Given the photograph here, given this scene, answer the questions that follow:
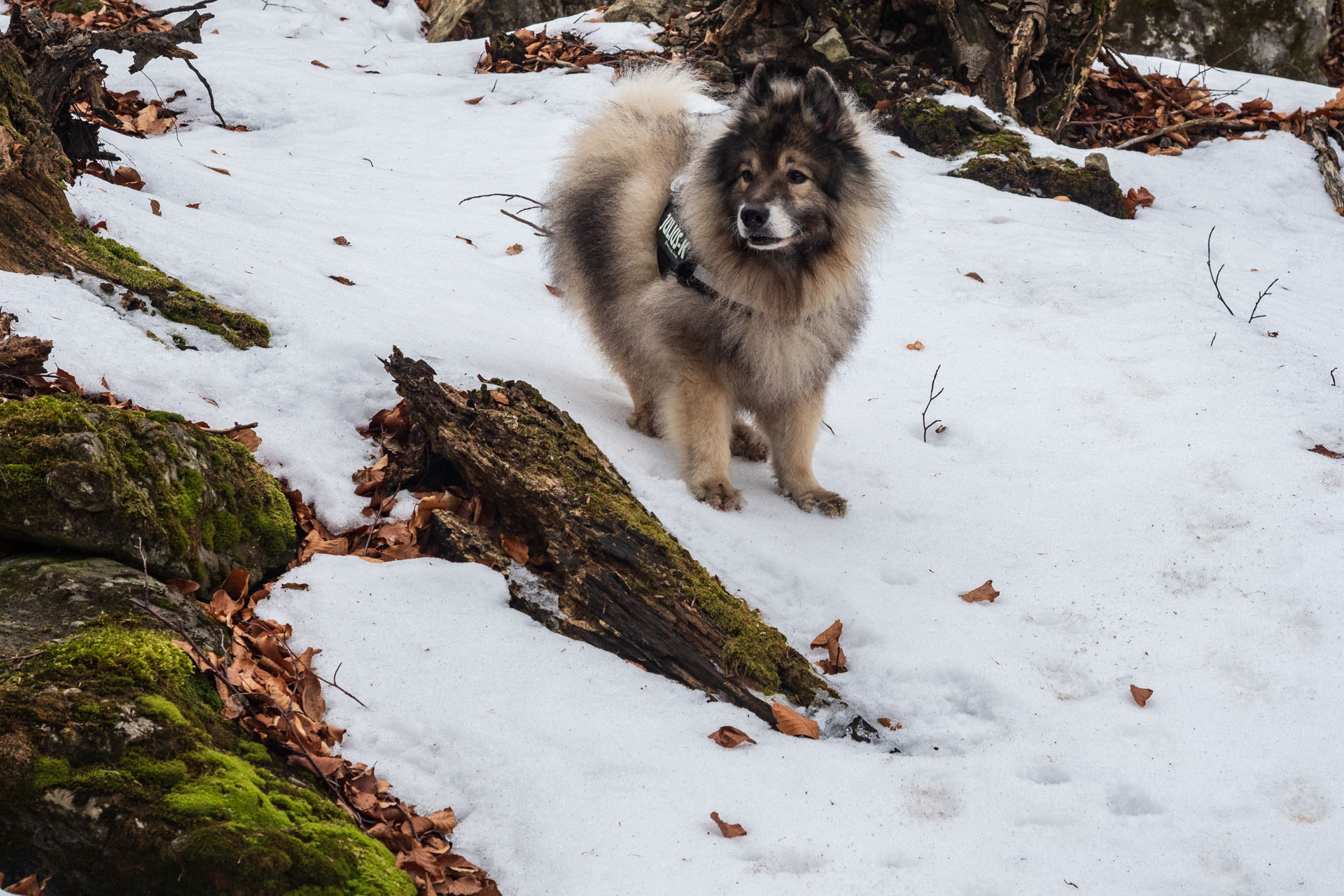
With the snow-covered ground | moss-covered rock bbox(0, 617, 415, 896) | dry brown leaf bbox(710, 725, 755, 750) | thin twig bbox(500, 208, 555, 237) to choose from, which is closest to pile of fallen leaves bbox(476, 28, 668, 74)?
the snow-covered ground

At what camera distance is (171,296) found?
385 cm

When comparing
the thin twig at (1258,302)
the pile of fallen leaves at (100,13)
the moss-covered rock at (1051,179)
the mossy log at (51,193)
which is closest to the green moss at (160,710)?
the mossy log at (51,193)

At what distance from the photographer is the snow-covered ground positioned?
248 centimetres

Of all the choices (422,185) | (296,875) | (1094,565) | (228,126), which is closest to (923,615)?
(1094,565)

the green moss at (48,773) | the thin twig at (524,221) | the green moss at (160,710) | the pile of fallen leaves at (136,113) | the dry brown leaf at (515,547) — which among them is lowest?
the dry brown leaf at (515,547)

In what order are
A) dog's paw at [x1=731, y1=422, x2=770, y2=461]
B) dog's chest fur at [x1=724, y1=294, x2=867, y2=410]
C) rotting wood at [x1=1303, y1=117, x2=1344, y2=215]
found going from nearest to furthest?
dog's chest fur at [x1=724, y1=294, x2=867, y2=410] → dog's paw at [x1=731, y1=422, x2=770, y2=461] → rotting wood at [x1=1303, y1=117, x2=1344, y2=215]

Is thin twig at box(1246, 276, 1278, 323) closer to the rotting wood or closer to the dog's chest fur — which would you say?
the rotting wood

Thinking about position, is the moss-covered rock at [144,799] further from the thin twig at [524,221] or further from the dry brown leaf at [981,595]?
the thin twig at [524,221]

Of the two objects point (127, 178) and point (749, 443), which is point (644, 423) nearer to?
point (749, 443)

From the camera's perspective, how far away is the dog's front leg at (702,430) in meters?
4.13

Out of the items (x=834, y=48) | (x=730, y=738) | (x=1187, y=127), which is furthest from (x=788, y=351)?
(x=1187, y=127)

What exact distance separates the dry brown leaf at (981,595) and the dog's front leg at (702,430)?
997 millimetres

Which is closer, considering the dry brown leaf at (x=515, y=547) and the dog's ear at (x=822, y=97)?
the dry brown leaf at (x=515, y=547)

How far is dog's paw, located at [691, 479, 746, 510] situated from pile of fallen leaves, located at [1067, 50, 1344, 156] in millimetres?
6251
